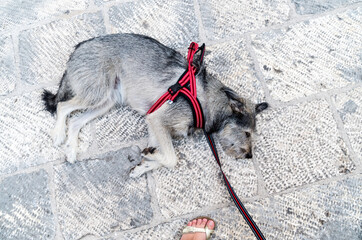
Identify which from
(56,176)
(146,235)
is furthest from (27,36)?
(146,235)

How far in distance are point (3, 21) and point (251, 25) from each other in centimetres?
317

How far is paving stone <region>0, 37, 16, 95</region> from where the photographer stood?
358 centimetres

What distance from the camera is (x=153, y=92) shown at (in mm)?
3113

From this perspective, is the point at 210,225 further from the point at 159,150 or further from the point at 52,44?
the point at 52,44

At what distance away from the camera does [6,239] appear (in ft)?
10.3

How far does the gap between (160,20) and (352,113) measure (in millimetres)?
2558

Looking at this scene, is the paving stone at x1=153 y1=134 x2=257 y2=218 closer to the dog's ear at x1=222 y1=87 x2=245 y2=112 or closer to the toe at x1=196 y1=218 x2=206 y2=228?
the toe at x1=196 y1=218 x2=206 y2=228

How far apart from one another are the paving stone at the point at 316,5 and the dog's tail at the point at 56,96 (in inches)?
118

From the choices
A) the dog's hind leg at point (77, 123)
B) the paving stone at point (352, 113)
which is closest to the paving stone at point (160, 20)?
the dog's hind leg at point (77, 123)

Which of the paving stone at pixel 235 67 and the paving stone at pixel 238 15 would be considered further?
the paving stone at pixel 238 15

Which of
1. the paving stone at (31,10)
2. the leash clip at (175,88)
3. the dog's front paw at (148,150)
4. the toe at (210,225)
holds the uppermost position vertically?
the paving stone at (31,10)

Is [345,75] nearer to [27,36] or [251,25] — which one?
[251,25]

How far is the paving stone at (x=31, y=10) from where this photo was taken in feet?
12.6

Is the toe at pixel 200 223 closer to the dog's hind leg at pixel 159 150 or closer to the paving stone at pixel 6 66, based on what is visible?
the dog's hind leg at pixel 159 150
